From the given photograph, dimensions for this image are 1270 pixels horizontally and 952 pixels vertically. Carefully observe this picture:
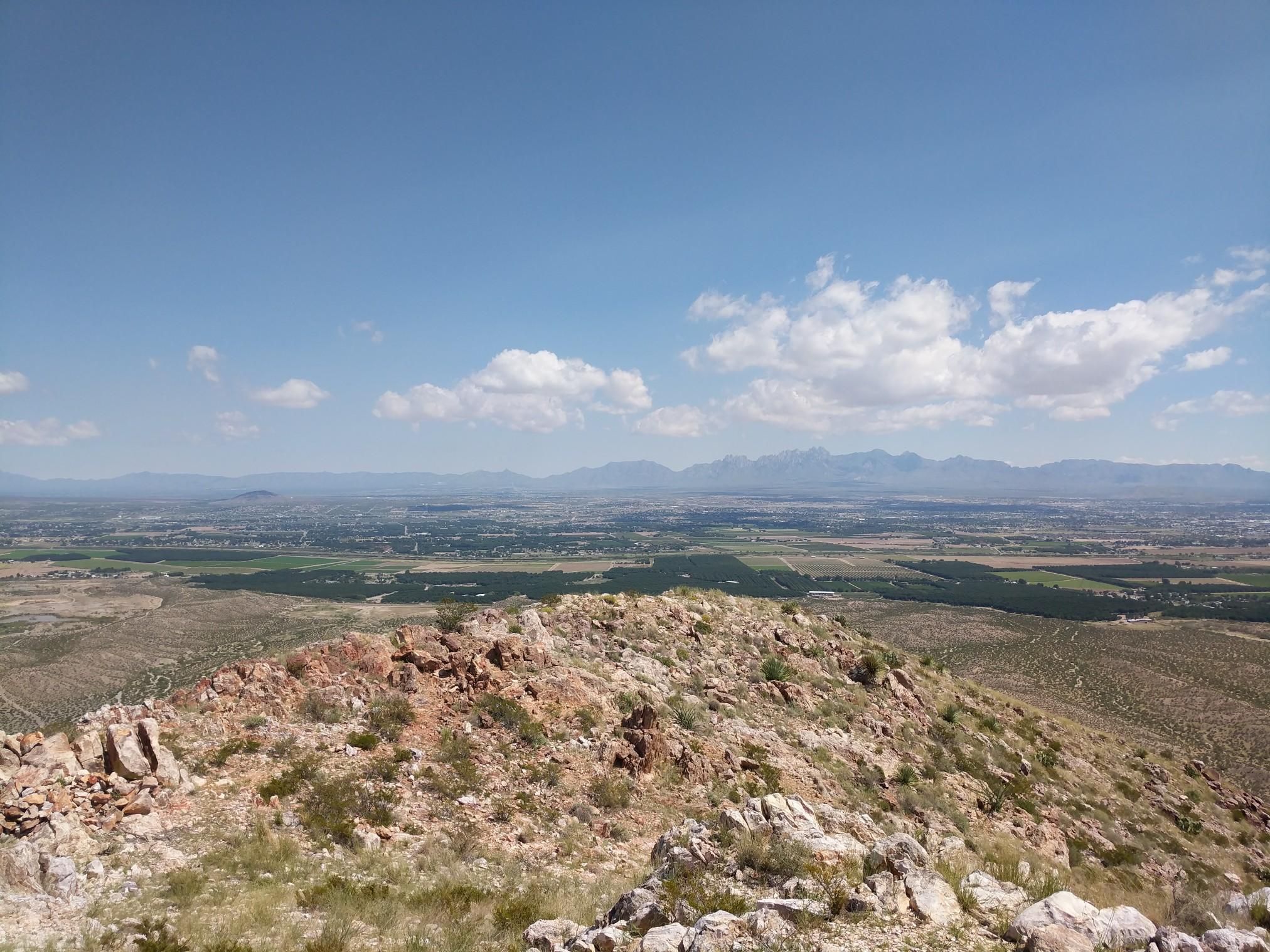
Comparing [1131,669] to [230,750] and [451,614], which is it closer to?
[451,614]

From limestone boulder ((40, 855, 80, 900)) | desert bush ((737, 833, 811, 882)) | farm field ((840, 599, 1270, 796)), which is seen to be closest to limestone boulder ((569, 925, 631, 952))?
Result: desert bush ((737, 833, 811, 882))

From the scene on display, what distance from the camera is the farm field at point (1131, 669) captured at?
138 feet

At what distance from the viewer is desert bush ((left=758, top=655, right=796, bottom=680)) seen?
21.9 m

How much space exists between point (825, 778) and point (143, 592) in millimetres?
144369

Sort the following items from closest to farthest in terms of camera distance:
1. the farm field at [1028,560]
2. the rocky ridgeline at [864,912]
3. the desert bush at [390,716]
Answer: the rocky ridgeline at [864,912] < the desert bush at [390,716] < the farm field at [1028,560]

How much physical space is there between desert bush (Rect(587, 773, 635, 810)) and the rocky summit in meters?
0.06

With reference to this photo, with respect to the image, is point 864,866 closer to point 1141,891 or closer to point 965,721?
point 1141,891

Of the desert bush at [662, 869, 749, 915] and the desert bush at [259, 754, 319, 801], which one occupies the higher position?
the desert bush at [259, 754, 319, 801]

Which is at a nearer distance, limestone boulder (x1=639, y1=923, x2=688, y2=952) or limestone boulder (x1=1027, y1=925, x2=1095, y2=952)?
limestone boulder (x1=1027, y1=925, x2=1095, y2=952)

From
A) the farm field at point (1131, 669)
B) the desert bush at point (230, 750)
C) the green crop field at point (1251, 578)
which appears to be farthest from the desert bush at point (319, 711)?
the green crop field at point (1251, 578)

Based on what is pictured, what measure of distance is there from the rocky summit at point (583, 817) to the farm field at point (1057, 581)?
127 meters

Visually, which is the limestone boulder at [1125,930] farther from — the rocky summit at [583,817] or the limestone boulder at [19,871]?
the limestone boulder at [19,871]

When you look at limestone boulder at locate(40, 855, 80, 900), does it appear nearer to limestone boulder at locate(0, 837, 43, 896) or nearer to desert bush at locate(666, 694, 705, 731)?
limestone boulder at locate(0, 837, 43, 896)

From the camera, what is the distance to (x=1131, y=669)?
2376 inches
